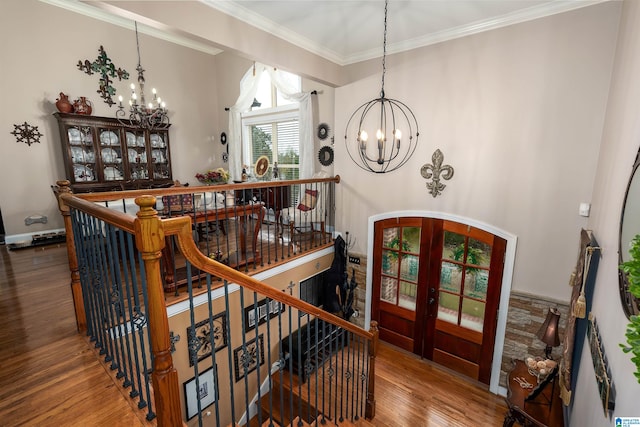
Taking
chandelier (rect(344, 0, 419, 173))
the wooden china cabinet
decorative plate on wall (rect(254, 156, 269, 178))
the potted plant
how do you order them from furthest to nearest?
decorative plate on wall (rect(254, 156, 269, 178))
the wooden china cabinet
chandelier (rect(344, 0, 419, 173))
the potted plant

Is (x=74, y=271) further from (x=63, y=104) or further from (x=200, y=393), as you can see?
(x=63, y=104)

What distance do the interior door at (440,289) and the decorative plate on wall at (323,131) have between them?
182 cm

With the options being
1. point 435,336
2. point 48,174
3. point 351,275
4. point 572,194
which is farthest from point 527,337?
point 48,174

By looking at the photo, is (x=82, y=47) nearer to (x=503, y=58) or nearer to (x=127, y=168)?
(x=127, y=168)

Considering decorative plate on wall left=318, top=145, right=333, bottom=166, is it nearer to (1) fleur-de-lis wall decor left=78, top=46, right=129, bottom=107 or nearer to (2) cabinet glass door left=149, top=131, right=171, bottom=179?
(2) cabinet glass door left=149, top=131, right=171, bottom=179

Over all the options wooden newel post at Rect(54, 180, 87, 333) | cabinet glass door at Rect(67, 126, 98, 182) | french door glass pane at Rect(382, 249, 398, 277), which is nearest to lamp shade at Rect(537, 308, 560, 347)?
french door glass pane at Rect(382, 249, 398, 277)

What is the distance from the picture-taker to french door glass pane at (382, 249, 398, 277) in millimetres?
4566

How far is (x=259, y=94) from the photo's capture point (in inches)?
259

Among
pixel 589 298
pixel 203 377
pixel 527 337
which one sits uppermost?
pixel 589 298

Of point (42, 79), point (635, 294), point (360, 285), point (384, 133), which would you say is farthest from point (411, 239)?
point (42, 79)

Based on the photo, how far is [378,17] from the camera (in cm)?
331

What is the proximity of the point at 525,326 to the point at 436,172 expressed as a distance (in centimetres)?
221

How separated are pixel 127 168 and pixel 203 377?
4392mm

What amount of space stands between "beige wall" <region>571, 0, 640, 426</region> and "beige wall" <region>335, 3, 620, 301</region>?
0.33 m
